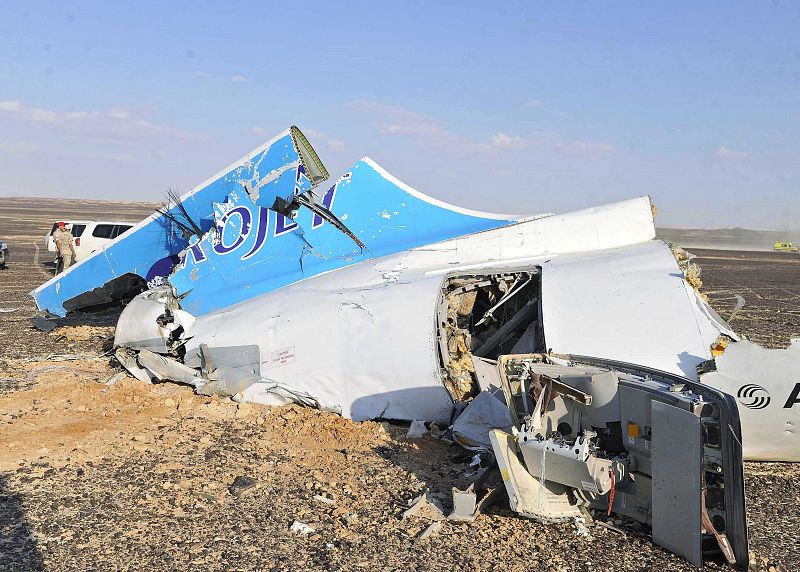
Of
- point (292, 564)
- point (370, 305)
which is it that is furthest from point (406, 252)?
point (292, 564)

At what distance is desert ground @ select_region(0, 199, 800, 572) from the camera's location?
5160 mm

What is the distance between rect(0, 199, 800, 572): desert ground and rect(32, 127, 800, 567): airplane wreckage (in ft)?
1.04

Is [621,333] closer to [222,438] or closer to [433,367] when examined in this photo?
[433,367]

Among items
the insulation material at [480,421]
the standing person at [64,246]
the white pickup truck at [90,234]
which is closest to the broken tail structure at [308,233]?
the insulation material at [480,421]

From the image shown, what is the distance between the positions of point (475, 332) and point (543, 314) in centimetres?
158

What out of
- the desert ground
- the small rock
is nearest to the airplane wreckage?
the desert ground

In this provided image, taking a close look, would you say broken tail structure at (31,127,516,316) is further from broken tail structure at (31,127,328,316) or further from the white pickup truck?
the white pickup truck

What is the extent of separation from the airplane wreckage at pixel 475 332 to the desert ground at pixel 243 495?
318 millimetres

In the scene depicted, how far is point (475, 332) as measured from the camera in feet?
28.3

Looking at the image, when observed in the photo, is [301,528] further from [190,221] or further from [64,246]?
[64,246]

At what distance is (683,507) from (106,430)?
585 centimetres

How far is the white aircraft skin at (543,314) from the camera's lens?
21.2 feet

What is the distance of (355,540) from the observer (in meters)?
5.43

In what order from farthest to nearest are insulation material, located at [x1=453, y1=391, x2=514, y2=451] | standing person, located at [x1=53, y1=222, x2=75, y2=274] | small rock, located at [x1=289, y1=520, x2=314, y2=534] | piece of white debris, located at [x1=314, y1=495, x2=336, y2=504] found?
standing person, located at [x1=53, y1=222, x2=75, y2=274] → insulation material, located at [x1=453, y1=391, x2=514, y2=451] → piece of white debris, located at [x1=314, y1=495, x2=336, y2=504] → small rock, located at [x1=289, y1=520, x2=314, y2=534]
